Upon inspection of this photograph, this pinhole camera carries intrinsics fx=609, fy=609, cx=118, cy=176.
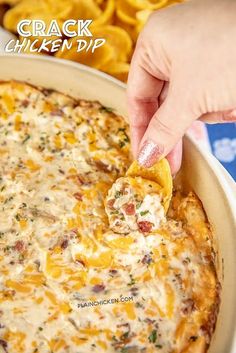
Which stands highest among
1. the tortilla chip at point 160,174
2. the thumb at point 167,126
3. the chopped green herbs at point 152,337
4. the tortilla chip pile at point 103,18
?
the tortilla chip pile at point 103,18

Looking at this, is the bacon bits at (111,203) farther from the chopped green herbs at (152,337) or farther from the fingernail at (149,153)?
the chopped green herbs at (152,337)

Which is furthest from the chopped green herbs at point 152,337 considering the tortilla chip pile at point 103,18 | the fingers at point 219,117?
the tortilla chip pile at point 103,18

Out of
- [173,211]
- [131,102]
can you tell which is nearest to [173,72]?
[131,102]

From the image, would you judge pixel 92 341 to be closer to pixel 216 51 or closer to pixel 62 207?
pixel 62 207

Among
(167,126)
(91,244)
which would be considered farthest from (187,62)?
(91,244)

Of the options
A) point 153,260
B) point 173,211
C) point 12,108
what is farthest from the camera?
point 12,108

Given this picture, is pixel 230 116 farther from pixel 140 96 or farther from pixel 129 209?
pixel 129 209
